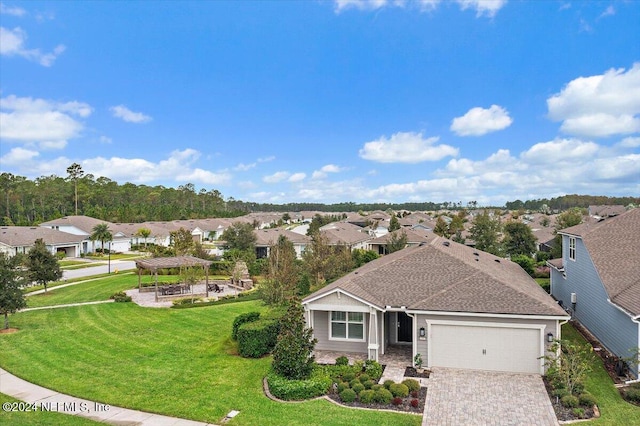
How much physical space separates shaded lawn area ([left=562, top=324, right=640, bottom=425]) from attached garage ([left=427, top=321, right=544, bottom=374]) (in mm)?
1724

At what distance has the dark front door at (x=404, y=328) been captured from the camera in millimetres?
18391

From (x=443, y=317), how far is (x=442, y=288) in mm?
1960

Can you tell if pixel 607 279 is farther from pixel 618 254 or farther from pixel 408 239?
pixel 408 239

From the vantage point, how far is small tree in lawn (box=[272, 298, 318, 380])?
13820mm

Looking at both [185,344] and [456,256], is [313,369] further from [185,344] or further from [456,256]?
[456,256]

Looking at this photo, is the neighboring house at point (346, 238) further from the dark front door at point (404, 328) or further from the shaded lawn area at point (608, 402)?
the shaded lawn area at point (608, 402)

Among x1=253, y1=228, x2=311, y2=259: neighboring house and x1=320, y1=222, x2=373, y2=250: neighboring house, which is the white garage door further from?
x1=253, y1=228, x2=311, y2=259: neighboring house

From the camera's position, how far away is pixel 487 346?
1516 centimetres

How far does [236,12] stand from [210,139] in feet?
69.4

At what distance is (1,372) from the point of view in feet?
50.0

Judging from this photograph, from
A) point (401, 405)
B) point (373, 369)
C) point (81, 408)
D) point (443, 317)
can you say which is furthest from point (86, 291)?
point (401, 405)

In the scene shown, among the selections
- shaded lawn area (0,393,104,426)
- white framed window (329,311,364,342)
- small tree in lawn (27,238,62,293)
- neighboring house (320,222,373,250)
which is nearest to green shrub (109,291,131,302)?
small tree in lawn (27,238,62,293)

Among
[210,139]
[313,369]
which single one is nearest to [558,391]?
[313,369]

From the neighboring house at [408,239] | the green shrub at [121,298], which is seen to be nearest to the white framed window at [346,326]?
the green shrub at [121,298]
